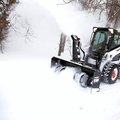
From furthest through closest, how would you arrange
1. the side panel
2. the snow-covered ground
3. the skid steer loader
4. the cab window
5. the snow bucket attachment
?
the cab window → the side panel → the skid steer loader → the snow bucket attachment → the snow-covered ground

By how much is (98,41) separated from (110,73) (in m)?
1.29

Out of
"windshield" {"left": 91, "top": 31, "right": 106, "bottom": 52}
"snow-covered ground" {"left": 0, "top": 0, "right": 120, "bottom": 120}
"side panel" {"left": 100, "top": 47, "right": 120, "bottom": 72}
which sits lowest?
"snow-covered ground" {"left": 0, "top": 0, "right": 120, "bottom": 120}

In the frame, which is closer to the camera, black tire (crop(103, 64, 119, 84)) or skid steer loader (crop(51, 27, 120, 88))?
skid steer loader (crop(51, 27, 120, 88))

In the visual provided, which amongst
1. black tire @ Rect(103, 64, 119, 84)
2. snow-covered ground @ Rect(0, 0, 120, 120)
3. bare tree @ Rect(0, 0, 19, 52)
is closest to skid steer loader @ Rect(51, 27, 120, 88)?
black tire @ Rect(103, 64, 119, 84)

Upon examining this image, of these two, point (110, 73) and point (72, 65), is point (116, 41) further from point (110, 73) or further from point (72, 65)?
point (72, 65)

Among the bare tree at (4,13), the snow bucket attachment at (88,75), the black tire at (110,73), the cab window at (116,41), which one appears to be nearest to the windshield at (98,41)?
the cab window at (116,41)

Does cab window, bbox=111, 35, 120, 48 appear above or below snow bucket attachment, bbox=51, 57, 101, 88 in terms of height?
above

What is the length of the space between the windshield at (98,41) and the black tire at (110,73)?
726mm

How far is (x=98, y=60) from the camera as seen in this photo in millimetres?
10594

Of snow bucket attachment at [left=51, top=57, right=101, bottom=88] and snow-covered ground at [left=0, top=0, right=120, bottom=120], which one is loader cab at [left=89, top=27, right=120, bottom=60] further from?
snow-covered ground at [left=0, top=0, right=120, bottom=120]

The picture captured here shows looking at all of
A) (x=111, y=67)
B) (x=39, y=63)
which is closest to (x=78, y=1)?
(x=39, y=63)

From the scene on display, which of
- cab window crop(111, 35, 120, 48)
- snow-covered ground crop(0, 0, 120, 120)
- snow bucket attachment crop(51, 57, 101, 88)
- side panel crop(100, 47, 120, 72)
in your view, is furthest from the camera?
cab window crop(111, 35, 120, 48)

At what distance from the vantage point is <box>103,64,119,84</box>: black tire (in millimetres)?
10383

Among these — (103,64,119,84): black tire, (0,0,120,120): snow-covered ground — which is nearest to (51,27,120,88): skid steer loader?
(103,64,119,84): black tire
